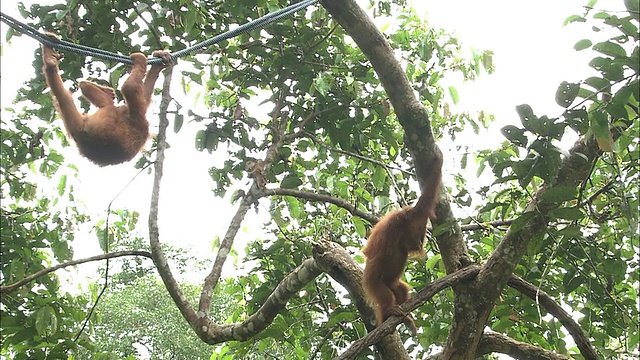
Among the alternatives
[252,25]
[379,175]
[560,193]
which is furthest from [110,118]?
[560,193]

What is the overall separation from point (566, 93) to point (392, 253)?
1.74 metres

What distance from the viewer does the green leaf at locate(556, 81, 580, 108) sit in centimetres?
175

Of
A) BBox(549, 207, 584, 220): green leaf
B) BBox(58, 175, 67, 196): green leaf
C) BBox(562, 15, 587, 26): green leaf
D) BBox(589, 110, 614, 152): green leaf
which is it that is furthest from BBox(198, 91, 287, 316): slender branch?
BBox(589, 110, 614, 152): green leaf

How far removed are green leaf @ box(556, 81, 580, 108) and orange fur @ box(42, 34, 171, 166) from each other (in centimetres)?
232

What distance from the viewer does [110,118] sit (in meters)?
3.59

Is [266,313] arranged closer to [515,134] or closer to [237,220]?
[237,220]

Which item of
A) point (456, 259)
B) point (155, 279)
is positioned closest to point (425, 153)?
point (456, 259)

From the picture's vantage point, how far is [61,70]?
11.6 ft

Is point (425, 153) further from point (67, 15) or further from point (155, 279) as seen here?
point (155, 279)

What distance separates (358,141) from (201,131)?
992 mm

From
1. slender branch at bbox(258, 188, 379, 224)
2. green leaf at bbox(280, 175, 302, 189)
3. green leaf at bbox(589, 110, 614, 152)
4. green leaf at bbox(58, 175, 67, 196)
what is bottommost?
green leaf at bbox(589, 110, 614, 152)

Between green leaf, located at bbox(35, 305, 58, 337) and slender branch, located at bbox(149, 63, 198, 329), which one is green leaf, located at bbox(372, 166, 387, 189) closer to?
slender branch, located at bbox(149, 63, 198, 329)

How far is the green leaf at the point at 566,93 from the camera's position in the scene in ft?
5.76

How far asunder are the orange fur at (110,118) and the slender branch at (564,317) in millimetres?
2307
